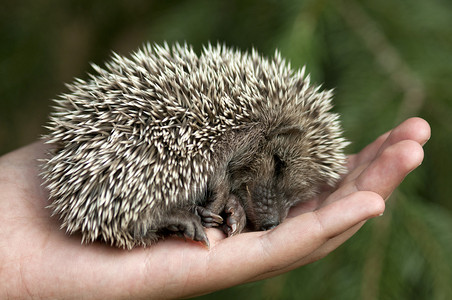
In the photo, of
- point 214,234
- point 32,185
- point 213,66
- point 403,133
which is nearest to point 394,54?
point 403,133

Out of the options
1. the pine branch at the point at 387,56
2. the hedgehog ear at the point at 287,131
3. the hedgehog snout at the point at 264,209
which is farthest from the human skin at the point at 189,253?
the pine branch at the point at 387,56

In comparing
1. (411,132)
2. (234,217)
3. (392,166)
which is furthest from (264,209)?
(411,132)

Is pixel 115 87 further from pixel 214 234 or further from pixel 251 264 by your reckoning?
pixel 251 264

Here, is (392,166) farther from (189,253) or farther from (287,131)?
(189,253)

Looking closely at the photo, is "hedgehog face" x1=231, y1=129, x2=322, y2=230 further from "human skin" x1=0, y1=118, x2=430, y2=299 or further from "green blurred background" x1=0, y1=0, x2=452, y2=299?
"green blurred background" x1=0, y1=0, x2=452, y2=299

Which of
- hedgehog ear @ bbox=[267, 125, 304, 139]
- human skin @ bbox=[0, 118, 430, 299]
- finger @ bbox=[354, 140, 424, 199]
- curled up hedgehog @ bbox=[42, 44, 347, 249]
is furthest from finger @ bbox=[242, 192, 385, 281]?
hedgehog ear @ bbox=[267, 125, 304, 139]

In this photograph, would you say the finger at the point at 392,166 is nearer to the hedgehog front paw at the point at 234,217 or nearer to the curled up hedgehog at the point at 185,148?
the curled up hedgehog at the point at 185,148
